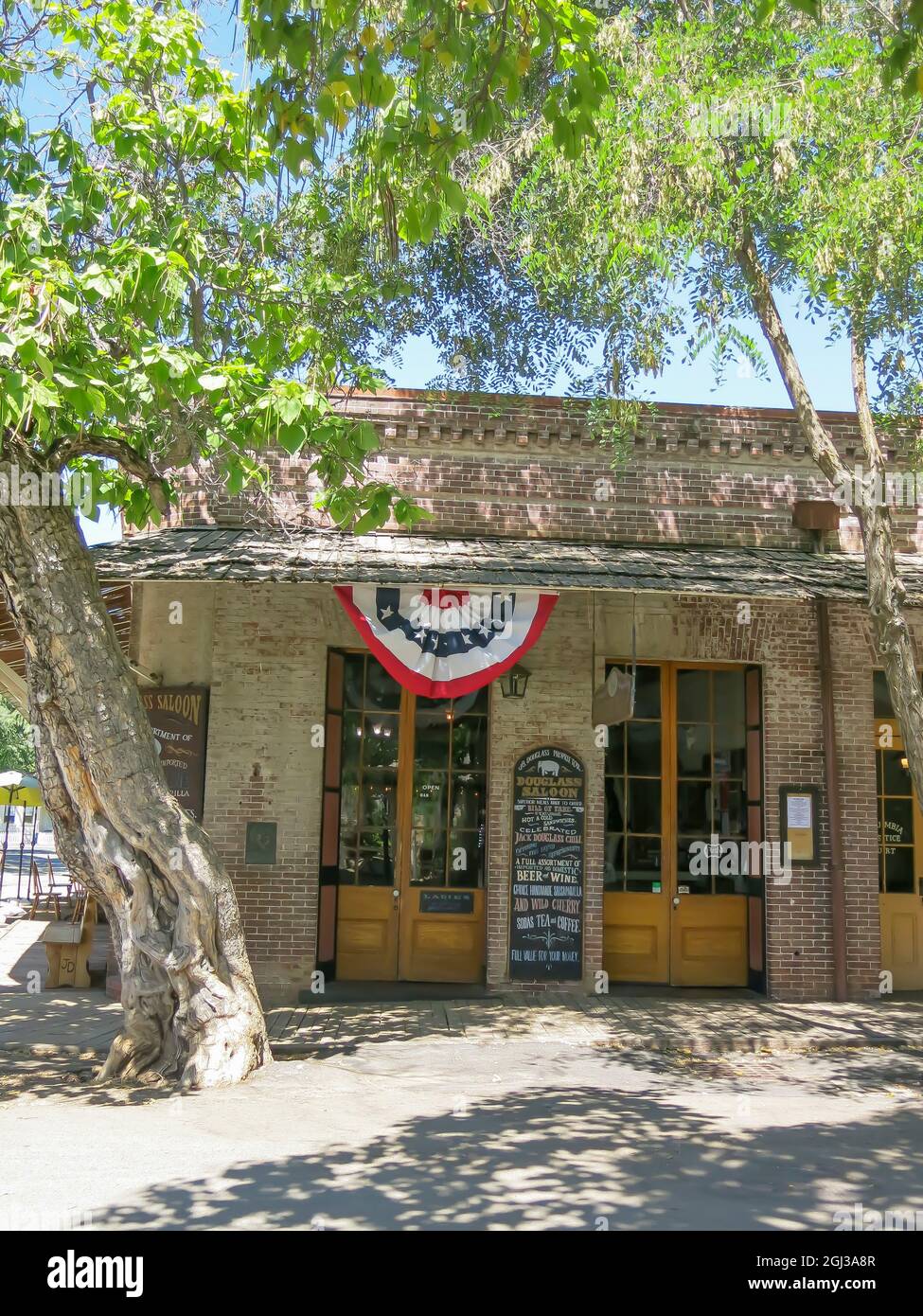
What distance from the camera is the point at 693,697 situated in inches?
450

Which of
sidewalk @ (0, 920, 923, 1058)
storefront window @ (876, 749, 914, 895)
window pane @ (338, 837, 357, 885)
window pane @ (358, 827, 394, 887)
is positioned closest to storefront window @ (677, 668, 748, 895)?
sidewalk @ (0, 920, 923, 1058)

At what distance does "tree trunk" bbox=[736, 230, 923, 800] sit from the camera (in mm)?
8617

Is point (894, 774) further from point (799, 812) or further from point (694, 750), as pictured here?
point (694, 750)

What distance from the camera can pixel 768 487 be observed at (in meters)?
11.4

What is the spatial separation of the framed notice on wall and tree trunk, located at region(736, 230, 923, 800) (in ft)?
6.57

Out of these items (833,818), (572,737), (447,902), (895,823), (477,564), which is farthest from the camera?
(895,823)

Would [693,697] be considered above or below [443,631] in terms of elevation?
below

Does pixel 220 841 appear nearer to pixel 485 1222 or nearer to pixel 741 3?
pixel 485 1222

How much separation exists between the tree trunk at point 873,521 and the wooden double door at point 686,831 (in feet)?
8.14

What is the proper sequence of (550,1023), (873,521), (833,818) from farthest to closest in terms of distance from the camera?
1. (833,818)
2. (550,1023)
3. (873,521)

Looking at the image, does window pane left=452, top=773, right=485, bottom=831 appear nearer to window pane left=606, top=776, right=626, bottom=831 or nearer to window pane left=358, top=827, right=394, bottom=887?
window pane left=358, top=827, right=394, bottom=887

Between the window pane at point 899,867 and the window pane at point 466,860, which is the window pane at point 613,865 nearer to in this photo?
the window pane at point 466,860

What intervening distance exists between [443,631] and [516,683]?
56.7 inches

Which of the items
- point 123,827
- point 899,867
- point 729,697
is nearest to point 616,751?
point 729,697
